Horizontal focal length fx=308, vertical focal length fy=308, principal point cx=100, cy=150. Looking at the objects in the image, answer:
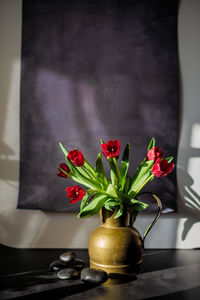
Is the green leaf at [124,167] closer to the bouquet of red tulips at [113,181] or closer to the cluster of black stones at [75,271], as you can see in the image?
the bouquet of red tulips at [113,181]

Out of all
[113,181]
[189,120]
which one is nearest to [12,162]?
[113,181]

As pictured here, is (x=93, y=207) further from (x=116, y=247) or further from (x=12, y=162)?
(x=12, y=162)

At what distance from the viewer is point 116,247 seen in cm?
111

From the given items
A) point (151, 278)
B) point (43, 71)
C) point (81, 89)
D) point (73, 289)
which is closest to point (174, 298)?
point (151, 278)

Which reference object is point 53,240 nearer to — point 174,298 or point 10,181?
point 10,181

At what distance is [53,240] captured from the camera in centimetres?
164

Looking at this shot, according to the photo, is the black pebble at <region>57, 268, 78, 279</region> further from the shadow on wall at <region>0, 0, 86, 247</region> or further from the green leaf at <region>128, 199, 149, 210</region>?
the shadow on wall at <region>0, 0, 86, 247</region>

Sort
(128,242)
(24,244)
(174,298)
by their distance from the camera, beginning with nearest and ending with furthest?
(174,298)
(128,242)
(24,244)

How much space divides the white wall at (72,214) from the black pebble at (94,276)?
1.83ft

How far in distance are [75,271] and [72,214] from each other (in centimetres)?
53

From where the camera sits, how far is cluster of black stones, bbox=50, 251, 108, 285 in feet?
3.50

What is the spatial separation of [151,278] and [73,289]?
0.31 m

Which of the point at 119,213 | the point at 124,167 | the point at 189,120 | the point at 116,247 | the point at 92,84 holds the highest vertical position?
the point at 92,84

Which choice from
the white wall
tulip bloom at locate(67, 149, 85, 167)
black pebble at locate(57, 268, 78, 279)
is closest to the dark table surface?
black pebble at locate(57, 268, 78, 279)
